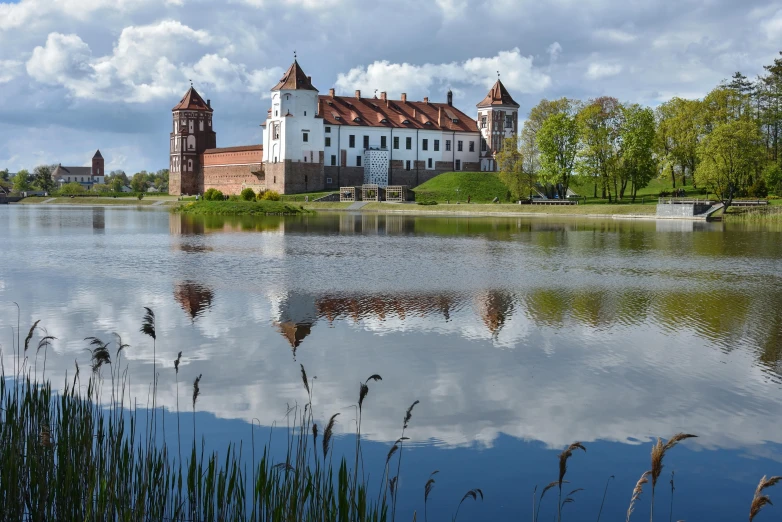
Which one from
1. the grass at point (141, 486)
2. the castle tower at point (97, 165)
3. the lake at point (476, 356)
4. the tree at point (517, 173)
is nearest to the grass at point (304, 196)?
the tree at point (517, 173)

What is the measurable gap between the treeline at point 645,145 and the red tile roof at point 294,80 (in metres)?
22.9

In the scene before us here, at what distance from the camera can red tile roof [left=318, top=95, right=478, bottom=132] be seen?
280 feet

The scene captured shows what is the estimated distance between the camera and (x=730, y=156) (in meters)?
52.7

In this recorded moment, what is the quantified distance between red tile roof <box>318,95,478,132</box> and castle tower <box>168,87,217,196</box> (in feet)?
53.3

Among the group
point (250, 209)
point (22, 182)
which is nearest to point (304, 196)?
point (250, 209)

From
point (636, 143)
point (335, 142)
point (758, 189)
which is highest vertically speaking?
point (335, 142)

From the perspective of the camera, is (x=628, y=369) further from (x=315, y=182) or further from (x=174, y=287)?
(x=315, y=182)

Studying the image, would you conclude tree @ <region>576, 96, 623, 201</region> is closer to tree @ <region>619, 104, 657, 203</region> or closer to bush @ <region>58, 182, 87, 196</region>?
tree @ <region>619, 104, 657, 203</region>

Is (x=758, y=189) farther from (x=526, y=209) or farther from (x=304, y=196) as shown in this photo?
(x=304, y=196)

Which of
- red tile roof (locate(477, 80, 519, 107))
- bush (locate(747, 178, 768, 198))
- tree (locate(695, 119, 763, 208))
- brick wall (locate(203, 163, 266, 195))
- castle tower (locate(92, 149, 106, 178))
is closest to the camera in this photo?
tree (locate(695, 119, 763, 208))

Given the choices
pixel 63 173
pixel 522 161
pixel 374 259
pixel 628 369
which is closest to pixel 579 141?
pixel 522 161

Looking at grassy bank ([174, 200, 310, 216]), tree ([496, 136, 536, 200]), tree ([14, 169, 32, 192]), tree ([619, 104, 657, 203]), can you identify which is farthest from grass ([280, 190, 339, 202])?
tree ([14, 169, 32, 192])

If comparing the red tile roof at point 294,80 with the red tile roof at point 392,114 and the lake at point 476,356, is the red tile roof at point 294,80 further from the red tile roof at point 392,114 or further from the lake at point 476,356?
the lake at point 476,356

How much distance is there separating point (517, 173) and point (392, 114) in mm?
26914
